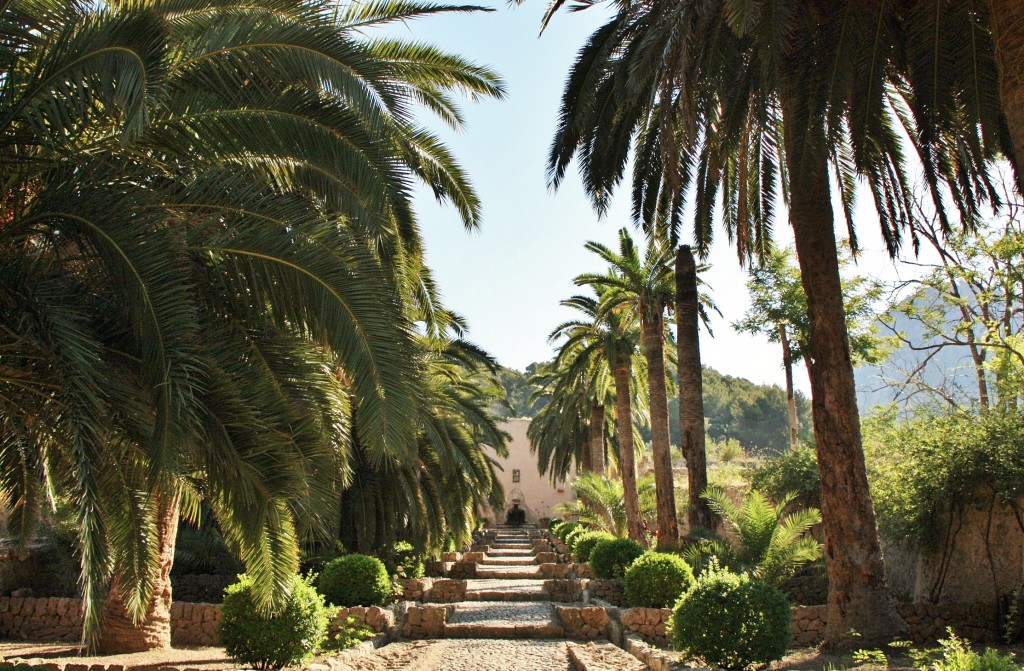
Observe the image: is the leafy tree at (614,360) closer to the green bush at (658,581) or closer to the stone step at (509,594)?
the stone step at (509,594)

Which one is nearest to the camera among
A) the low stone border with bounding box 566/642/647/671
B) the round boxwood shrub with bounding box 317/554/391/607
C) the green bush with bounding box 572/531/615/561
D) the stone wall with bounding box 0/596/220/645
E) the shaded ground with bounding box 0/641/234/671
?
the shaded ground with bounding box 0/641/234/671

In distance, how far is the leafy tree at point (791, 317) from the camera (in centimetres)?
2678

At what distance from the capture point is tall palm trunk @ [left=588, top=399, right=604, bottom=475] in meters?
32.7

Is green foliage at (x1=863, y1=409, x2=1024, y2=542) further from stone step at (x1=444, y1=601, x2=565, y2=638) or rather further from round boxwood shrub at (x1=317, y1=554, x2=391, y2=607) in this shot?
round boxwood shrub at (x1=317, y1=554, x2=391, y2=607)

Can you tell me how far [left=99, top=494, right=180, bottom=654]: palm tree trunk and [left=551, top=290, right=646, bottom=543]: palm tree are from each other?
14.0 m

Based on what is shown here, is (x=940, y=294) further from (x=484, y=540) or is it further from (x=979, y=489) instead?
(x=484, y=540)

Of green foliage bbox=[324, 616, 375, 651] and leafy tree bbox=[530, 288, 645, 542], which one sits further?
leafy tree bbox=[530, 288, 645, 542]

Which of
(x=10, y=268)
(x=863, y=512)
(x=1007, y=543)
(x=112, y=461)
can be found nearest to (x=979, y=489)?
(x=1007, y=543)

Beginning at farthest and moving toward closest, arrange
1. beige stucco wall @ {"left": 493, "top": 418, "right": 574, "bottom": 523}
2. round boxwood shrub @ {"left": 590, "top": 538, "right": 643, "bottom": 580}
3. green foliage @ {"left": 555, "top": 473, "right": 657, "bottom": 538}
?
beige stucco wall @ {"left": 493, "top": 418, "right": 574, "bottom": 523} < green foliage @ {"left": 555, "top": 473, "right": 657, "bottom": 538} < round boxwood shrub @ {"left": 590, "top": 538, "right": 643, "bottom": 580}

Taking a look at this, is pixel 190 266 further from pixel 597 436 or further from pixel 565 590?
pixel 597 436

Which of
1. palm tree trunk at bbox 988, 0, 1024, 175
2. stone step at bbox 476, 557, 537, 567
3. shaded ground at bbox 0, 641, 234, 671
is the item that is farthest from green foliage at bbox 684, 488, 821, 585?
stone step at bbox 476, 557, 537, 567

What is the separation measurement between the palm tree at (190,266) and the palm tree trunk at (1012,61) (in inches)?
172

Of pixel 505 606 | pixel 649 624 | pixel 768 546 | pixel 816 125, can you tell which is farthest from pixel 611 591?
pixel 816 125

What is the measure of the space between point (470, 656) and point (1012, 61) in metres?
9.87
